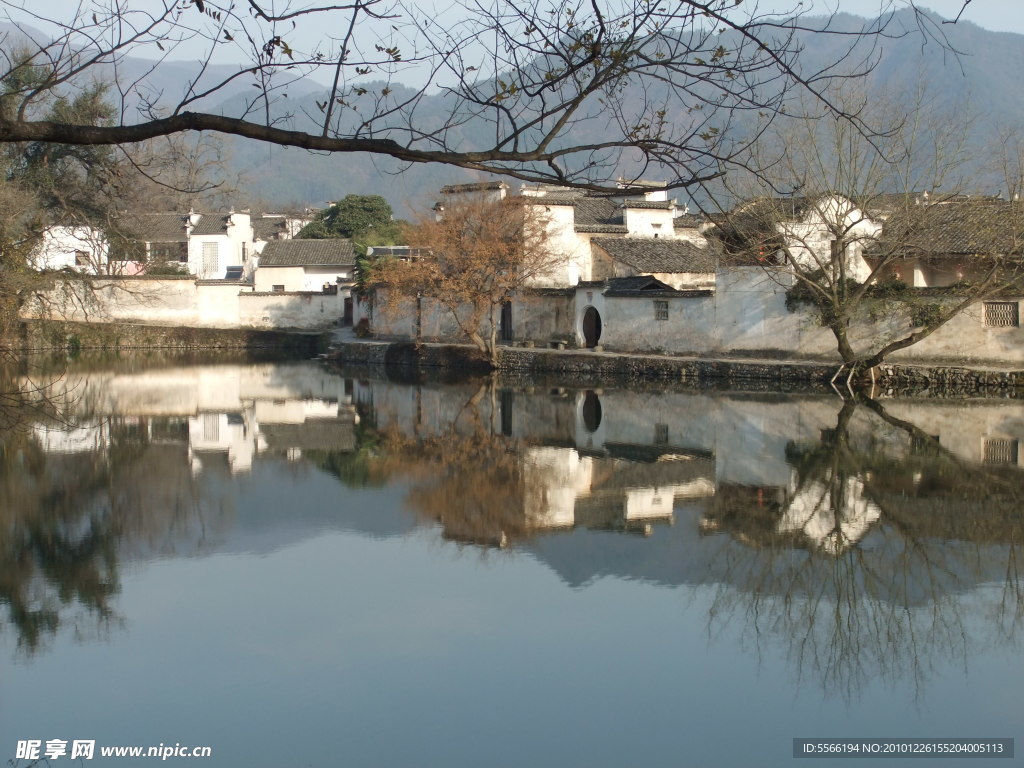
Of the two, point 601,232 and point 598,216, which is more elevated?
point 598,216

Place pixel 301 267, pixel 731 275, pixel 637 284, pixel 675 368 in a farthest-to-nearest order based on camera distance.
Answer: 1. pixel 301 267
2. pixel 637 284
3. pixel 731 275
4. pixel 675 368

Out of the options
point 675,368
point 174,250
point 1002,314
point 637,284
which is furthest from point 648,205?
point 174,250

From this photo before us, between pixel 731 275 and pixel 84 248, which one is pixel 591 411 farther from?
pixel 84 248

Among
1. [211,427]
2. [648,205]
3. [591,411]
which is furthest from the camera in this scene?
[648,205]

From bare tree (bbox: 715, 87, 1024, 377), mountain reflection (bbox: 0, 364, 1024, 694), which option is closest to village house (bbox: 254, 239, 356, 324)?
bare tree (bbox: 715, 87, 1024, 377)

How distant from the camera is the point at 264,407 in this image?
820 inches

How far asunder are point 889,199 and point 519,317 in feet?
35.8

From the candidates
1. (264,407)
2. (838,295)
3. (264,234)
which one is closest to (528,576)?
(264,407)

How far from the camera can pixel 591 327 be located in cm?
2952

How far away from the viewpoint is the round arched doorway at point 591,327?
2936 centimetres

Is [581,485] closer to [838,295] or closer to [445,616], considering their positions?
[445,616]

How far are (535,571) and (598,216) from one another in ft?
87.3

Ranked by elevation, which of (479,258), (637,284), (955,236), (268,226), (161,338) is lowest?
(161,338)

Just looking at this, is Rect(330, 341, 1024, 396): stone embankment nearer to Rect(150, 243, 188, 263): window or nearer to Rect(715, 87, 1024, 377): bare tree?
Rect(715, 87, 1024, 377): bare tree
